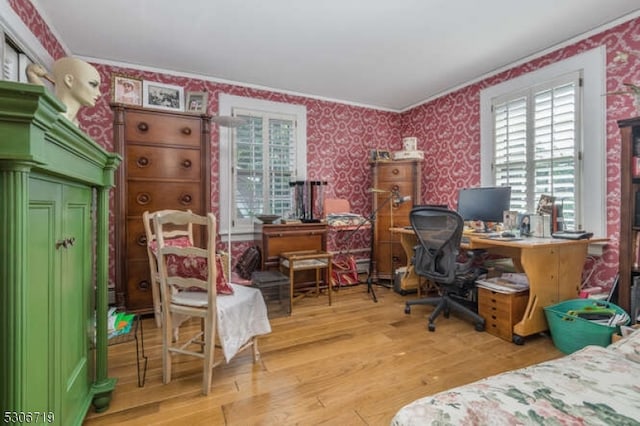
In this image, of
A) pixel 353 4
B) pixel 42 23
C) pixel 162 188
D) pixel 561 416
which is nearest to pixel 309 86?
pixel 353 4

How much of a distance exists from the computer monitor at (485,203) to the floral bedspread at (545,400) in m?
1.98

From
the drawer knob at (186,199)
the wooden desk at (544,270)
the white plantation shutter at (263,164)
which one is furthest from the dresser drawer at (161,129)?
the wooden desk at (544,270)

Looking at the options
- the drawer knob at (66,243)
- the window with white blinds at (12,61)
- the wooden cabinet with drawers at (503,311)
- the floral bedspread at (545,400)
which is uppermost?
the window with white blinds at (12,61)

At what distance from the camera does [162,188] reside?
2.70m

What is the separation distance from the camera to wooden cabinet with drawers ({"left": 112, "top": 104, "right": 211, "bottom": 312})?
2570 millimetres

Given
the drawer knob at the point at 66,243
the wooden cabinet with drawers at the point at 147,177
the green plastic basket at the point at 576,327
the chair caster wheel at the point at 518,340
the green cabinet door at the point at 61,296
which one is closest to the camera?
the green cabinet door at the point at 61,296

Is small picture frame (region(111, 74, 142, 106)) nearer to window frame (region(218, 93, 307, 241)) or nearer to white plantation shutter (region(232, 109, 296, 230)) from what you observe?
window frame (region(218, 93, 307, 241))

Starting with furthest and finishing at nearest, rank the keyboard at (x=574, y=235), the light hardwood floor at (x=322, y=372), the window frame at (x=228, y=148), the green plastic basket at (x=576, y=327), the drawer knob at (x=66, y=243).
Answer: the window frame at (x=228, y=148) → the keyboard at (x=574, y=235) → the green plastic basket at (x=576, y=327) → the light hardwood floor at (x=322, y=372) → the drawer knob at (x=66, y=243)

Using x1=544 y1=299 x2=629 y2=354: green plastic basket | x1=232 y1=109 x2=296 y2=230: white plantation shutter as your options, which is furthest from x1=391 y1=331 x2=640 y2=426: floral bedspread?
x1=232 y1=109 x2=296 y2=230: white plantation shutter

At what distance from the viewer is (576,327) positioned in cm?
198

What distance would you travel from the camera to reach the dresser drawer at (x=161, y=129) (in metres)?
2.60

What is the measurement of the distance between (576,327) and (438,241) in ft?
3.39

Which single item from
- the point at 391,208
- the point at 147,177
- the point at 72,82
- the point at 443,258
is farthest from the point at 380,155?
the point at 72,82

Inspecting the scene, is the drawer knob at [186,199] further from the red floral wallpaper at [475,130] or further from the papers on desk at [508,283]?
the red floral wallpaper at [475,130]
